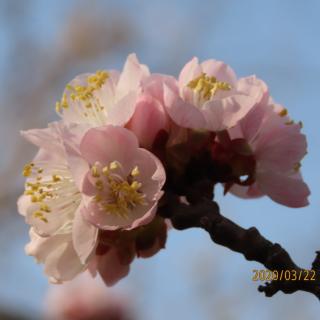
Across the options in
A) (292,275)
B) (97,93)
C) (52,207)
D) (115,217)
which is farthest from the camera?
(97,93)

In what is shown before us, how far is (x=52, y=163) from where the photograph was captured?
125 centimetres

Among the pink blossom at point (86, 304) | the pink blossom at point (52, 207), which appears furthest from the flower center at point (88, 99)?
the pink blossom at point (86, 304)

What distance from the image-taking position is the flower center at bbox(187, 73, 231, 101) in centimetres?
125

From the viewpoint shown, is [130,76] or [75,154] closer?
[75,154]

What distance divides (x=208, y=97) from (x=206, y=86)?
0.02m

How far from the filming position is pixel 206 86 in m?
1.26

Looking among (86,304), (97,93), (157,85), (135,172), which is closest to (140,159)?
(135,172)

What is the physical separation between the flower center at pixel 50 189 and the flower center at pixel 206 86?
0.86 ft

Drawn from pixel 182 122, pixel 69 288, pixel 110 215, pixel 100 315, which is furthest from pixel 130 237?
pixel 69 288

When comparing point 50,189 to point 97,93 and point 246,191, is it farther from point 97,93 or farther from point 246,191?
point 246,191

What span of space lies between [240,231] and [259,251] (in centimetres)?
4

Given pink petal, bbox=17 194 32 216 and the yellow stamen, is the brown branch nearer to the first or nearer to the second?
the yellow stamen

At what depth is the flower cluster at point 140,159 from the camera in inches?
44.4

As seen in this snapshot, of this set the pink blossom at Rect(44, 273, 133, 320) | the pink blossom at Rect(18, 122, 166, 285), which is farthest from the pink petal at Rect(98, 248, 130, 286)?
the pink blossom at Rect(44, 273, 133, 320)
